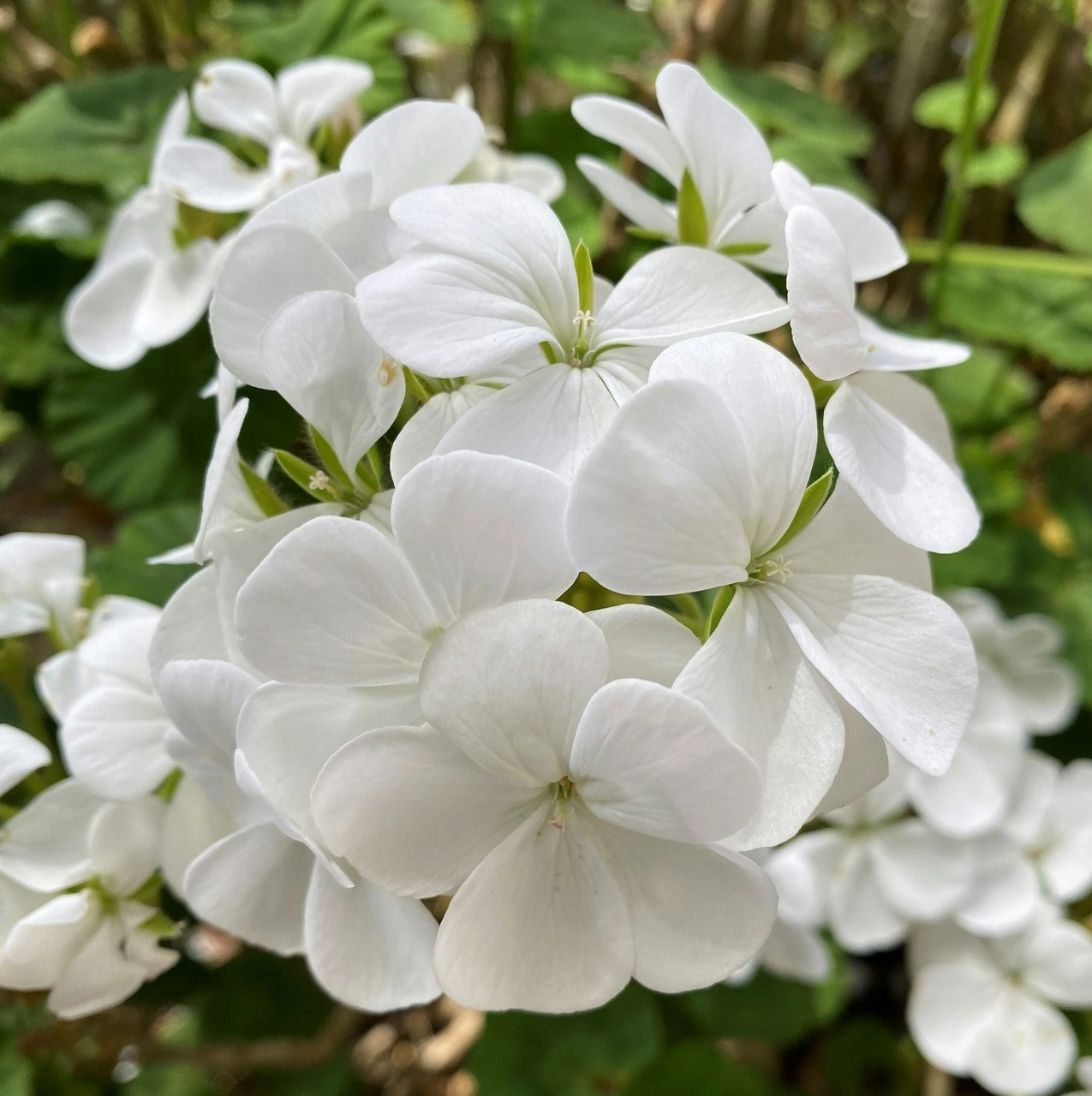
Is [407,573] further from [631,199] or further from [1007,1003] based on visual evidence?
[1007,1003]

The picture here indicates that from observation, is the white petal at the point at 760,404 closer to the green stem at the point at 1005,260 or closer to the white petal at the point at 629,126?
the white petal at the point at 629,126

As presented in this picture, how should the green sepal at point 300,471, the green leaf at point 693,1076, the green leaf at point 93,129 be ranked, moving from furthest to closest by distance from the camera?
the green leaf at point 693,1076 → the green leaf at point 93,129 → the green sepal at point 300,471

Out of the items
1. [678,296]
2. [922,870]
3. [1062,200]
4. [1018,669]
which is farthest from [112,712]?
[1062,200]

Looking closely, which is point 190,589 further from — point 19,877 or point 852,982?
point 852,982

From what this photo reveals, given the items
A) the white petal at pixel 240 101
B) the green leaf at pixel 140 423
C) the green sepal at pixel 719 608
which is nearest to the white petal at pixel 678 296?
the green sepal at pixel 719 608

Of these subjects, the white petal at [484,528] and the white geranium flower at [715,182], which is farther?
the white geranium flower at [715,182]

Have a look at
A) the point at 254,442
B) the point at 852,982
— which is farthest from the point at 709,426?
the point at 852,982

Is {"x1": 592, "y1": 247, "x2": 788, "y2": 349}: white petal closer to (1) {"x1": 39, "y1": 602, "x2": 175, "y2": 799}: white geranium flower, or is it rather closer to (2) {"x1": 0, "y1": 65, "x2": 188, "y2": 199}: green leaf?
(1) {"x1": 39, "y1": 602, "x2": 175, "y2": 799}: white geranium flower
